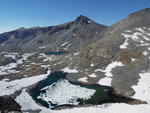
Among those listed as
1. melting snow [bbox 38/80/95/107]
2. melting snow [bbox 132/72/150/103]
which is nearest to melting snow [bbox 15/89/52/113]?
melting snow [bbox 38/80/95/107]

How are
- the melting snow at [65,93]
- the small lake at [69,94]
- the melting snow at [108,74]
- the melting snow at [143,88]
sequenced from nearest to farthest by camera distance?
the small lake at [69,94]
the melting snow at [143,88]
the melting snow at [65,93]
the melting snow at [108,74]

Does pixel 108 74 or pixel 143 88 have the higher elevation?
pixel 108 74

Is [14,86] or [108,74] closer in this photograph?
[14,86]

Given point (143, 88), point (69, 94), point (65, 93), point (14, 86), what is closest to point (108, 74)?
point (143, 88)

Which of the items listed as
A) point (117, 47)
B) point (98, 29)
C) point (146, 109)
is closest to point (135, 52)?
point (117, 47)

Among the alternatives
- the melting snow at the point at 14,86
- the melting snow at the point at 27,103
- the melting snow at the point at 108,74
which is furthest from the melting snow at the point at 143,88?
the melting snow at the point at 14,86

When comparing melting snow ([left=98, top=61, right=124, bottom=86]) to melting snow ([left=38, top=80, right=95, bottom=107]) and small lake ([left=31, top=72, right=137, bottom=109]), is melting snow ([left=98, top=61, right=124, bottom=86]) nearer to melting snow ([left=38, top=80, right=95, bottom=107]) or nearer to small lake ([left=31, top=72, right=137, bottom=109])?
small lake ([left=31, top=72, right=137, bottom=109])

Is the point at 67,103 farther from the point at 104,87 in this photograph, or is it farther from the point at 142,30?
the point at 142,30

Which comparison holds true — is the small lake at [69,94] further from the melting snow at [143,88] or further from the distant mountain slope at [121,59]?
the distant mountain slope at [121,59]

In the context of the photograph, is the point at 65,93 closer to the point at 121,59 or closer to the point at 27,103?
the point at 27,103
